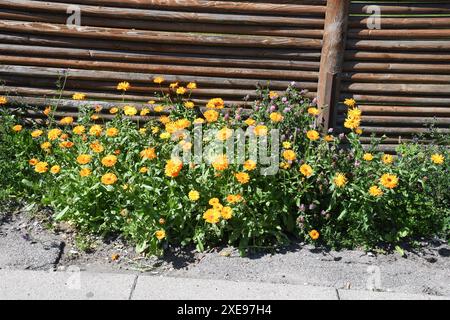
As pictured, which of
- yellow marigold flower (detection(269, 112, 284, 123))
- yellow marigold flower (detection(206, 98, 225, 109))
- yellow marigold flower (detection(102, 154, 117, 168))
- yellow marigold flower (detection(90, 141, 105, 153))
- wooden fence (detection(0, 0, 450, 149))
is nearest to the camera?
yellow marigold flower (detection(102, 154, 117, 168))

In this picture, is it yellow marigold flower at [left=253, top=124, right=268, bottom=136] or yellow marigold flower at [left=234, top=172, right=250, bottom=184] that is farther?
yellow marigold flower at [left=253, top=124, right=268, bottom=136]

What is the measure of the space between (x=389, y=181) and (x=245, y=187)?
102cm

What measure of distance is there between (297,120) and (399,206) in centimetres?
105

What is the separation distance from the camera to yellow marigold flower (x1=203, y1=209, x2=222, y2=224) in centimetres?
369

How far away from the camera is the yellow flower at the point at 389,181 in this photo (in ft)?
12.4

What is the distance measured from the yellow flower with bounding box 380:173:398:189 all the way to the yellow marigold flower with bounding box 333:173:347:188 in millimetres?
257

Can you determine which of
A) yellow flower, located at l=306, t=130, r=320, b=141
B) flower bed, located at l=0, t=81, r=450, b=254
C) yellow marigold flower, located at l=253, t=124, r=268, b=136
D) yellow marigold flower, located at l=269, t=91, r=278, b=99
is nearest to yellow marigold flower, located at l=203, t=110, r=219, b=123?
flower bed, located at l=0, t=81, r=450, b=254

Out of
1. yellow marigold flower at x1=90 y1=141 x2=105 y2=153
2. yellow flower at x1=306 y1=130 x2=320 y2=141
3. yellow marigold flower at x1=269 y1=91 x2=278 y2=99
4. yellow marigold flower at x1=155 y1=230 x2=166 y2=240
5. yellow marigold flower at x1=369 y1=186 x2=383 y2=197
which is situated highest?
yellow marigold flower at x1=269 y1=91 x2=278 y2=99

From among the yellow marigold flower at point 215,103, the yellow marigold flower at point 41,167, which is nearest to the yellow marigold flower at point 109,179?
the yellow marigold flower at point 41,167

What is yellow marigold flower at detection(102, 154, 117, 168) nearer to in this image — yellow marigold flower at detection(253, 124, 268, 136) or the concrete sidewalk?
the concrete sidewalk

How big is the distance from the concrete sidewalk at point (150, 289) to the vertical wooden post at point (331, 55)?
172cm

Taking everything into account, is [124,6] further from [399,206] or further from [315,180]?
[399,206]

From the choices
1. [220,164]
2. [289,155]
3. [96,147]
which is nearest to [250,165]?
[220,164]

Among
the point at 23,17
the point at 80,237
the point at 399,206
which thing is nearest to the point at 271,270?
the point at 399,206
